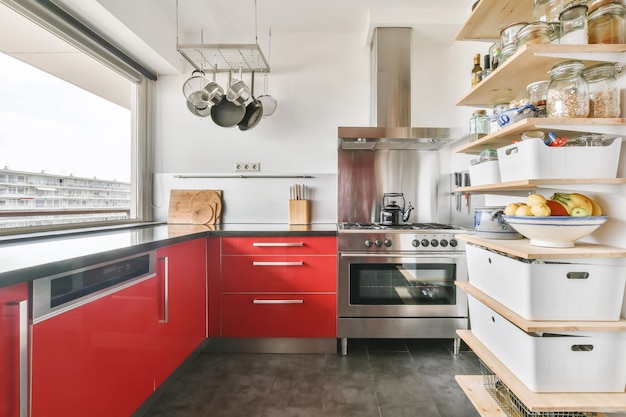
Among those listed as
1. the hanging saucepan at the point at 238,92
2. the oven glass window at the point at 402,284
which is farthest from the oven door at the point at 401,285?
the hanging saucepan at the point at 238,92

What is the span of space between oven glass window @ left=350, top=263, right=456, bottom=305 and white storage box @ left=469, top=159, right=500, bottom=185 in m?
1.00

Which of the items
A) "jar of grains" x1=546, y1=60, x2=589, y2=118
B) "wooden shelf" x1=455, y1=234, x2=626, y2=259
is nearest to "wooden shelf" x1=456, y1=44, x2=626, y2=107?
"jar of grains" x1=546, y1=60, x2=589, y2=118

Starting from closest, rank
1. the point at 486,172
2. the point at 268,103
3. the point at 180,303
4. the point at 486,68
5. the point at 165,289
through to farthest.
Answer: the point at 486,172 → the point at 486,68 → the point at 165,289 → the point at 180,303 → the point at 268,103

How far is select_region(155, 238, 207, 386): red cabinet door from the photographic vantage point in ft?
5.69

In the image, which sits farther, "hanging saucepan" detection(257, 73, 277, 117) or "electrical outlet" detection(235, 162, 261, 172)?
"electrical outlet" detection(235, 162, 261, 172)

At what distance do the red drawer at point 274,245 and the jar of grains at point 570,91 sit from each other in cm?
153

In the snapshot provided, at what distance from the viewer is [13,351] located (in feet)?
2.93

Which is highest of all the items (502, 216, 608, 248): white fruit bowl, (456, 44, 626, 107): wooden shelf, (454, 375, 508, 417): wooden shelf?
(456, 44, 626, 107): wooden shelf

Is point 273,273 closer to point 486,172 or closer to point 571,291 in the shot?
point 486,172

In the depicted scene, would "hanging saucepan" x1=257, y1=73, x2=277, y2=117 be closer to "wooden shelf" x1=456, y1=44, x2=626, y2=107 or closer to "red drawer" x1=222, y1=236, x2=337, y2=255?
"red drawer" x1=222, y1=236, x2=337, y2=255

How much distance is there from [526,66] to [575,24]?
0.54 feet

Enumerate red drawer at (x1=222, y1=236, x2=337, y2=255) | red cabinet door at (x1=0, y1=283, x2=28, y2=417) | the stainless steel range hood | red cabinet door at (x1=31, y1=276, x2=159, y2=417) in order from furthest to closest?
the stainless steel range hood < red drawer at (x1=222, y1=236, x2=337, y2=255) < red cabinet door at (x1=31, y1=276, x2=159, y2=417) < red cabinet door at (x1=0, y1=283, x2=28, y2=417)

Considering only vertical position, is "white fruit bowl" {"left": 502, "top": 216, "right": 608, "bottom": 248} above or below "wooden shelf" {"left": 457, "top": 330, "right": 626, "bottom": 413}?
above

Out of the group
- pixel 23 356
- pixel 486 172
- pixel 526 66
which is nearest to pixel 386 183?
pixel 486 172
